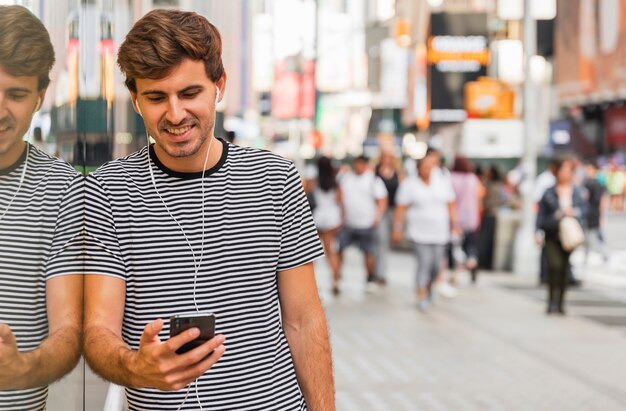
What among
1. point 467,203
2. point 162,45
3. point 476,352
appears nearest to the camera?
point 162,45

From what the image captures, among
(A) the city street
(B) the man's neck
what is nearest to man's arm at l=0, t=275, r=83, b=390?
(B) the man's neck

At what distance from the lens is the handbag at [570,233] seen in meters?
11.6

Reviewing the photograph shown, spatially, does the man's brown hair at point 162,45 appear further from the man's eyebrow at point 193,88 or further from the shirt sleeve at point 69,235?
the shirt sleeve at point 69,235

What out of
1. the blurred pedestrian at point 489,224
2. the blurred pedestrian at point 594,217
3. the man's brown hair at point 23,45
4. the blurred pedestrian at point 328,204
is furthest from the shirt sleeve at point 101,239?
the blurred pedestrian at point 594,217

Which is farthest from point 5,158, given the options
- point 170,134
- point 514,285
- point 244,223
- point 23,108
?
point 514,285

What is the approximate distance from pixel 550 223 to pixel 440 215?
3.98 ft

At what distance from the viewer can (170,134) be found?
235 centimetres

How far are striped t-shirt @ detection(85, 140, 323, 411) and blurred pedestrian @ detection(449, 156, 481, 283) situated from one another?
496 inches

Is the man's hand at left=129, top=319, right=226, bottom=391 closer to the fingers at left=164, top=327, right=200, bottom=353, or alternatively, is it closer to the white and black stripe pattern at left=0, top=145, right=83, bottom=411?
the fingers at left=164, top=327, right=200, bottom=353

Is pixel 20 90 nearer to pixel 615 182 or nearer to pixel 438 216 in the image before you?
pixel 438 216

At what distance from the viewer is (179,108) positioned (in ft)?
7.63

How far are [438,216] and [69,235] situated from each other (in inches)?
395

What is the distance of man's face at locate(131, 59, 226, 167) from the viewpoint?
2318 millimetres

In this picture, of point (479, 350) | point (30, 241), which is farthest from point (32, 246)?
point (479, 350)
